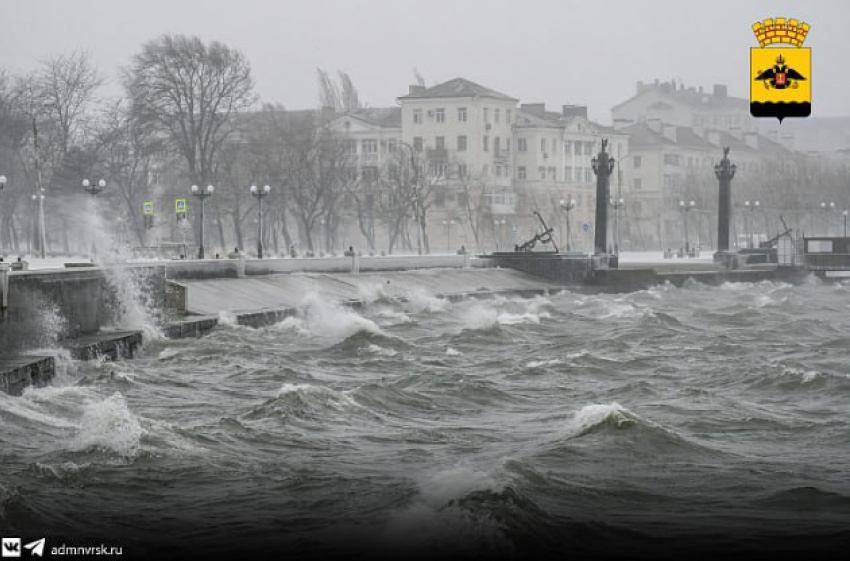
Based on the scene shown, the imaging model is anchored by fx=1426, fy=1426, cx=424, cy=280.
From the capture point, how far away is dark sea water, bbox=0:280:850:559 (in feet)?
34.4

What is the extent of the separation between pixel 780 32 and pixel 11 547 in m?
7.28

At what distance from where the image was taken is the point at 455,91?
4077 inches

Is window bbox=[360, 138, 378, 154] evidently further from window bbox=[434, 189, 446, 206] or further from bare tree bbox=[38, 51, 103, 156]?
bare tree bbox=[38, 51, 103, 156]

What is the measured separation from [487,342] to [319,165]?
41.8 m

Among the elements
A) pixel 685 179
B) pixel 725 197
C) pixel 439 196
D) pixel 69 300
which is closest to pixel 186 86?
pixel 725 197

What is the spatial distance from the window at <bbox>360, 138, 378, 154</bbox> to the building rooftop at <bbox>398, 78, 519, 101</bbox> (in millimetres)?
3842

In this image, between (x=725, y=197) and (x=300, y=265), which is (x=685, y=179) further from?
(x=300, y=265)

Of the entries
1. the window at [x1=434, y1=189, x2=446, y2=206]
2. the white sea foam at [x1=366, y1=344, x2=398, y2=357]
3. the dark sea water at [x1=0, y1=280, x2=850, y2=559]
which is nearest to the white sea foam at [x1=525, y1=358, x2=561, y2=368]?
the dark sea water at [x1=0, y1=280, x2=850, y2=559]

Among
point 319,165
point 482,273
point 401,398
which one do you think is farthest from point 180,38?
point 401,398

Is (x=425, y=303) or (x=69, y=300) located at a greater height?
(x=69, y=300)

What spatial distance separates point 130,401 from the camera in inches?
711

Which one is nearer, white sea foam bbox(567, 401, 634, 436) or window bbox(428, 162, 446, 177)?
white sea foam bbox(567, 401, 634, 436)

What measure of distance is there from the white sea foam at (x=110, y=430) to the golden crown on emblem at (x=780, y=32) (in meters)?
6.86

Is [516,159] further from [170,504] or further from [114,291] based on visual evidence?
[170,504]
